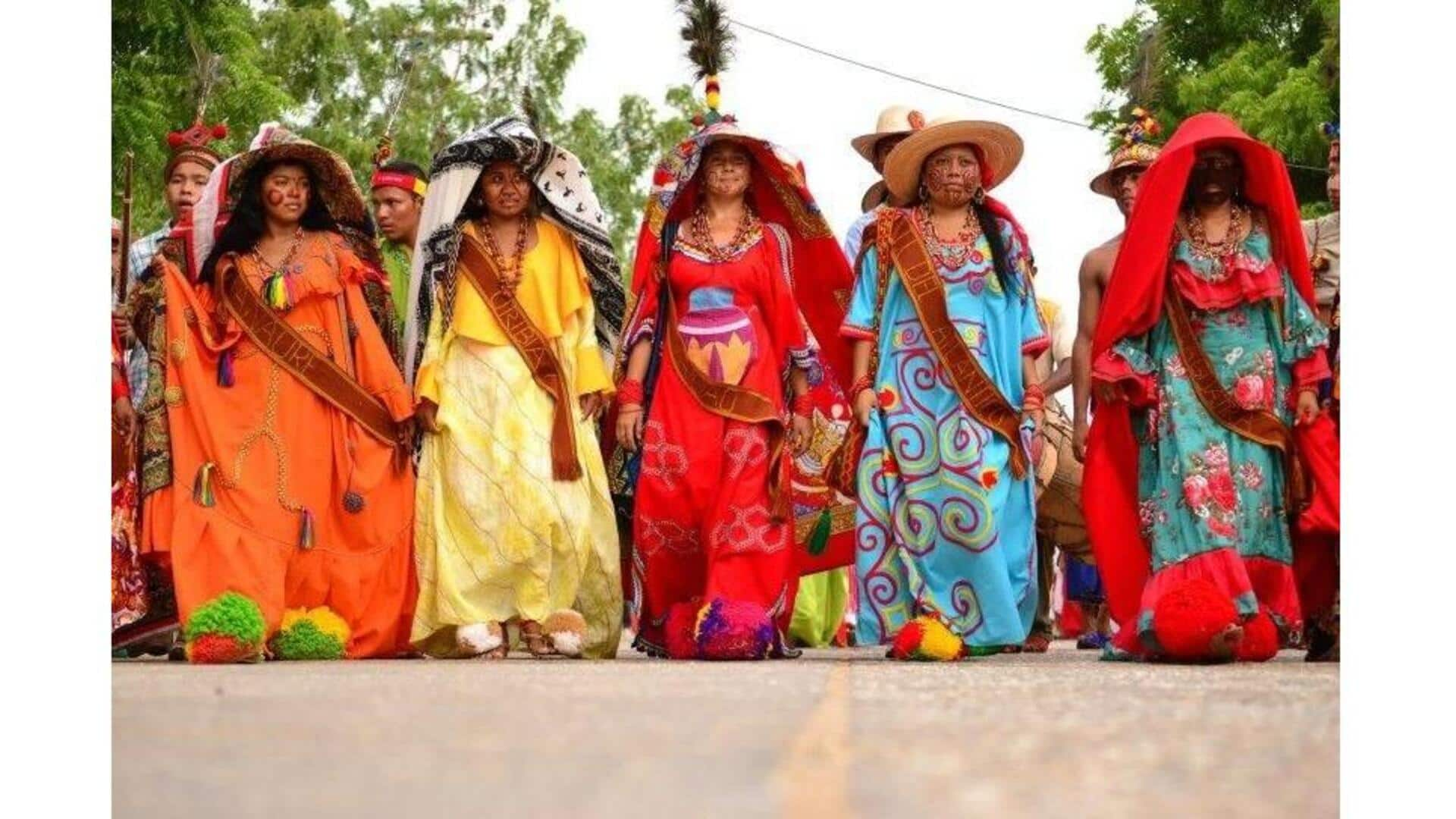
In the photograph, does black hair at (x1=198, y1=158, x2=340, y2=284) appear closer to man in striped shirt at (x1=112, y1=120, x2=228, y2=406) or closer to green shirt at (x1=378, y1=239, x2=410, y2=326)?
man in striped shirt at (x1=112, y1=120, x2=228, y2=406)

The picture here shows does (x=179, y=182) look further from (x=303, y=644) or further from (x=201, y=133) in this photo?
(x=303, y=644)

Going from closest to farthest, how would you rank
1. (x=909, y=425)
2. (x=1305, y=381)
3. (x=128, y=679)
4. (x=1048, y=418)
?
(x=128, y=679) < (x=1305, y=381) < (x=909, y=425) < (x=1048, y=418)

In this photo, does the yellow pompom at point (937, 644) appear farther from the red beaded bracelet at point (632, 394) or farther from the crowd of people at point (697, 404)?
the red beaded bracelet at point (632, 394)

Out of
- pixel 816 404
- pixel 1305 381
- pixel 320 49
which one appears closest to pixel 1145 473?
pixel 1305 381

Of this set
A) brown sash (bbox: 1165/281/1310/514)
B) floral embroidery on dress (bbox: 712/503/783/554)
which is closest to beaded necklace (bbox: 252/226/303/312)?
floral embroidery on dress (bbox: 712/503/783/554)

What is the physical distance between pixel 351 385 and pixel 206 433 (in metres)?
0.63

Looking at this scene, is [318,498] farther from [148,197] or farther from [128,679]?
[148,197]

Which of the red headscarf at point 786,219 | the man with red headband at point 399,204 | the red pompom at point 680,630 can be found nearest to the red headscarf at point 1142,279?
the red headscarf at point 786,219

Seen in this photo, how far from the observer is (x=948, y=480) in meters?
8.70

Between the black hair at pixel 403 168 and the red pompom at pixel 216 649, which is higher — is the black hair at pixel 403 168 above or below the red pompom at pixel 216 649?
above

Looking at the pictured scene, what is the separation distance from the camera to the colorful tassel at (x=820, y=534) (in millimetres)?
9258

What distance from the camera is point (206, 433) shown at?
875 cm

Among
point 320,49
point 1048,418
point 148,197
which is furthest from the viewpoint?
point 320,49

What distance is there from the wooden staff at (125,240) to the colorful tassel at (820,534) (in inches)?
114
